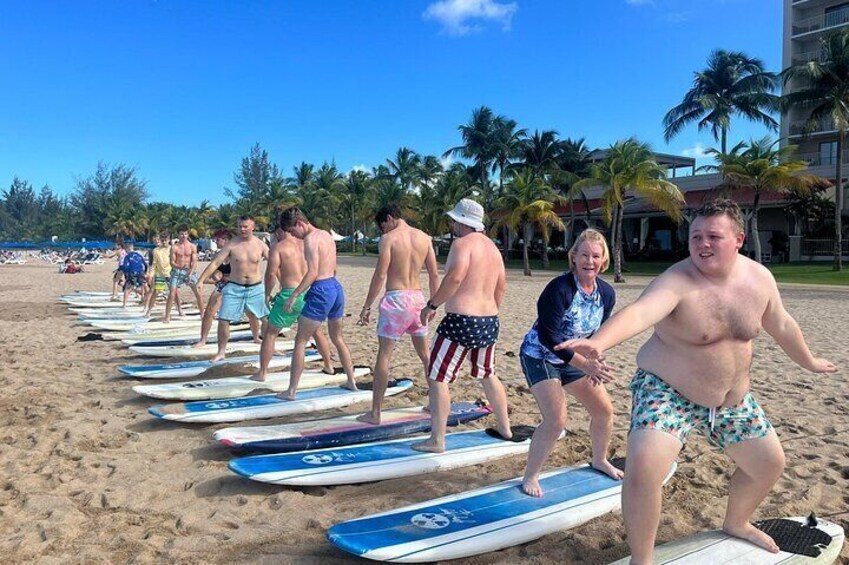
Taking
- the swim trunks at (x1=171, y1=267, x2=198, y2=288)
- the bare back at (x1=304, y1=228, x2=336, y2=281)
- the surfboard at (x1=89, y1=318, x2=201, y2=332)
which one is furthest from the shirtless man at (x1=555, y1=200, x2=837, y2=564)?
the swim trunks at (x1=171, y1=267, x2=198, y2=288)

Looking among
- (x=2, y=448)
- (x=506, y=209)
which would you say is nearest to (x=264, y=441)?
(x=2, y=448)

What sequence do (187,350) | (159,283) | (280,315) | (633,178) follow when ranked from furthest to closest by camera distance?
(633,178)
(159,283)
(187,350)
(280,315)

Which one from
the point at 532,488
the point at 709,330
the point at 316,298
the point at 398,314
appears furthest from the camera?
the point at 316,298

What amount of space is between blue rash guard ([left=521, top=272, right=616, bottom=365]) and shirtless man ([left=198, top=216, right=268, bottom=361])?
4.95m

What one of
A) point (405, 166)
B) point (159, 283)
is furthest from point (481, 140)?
point (159, 283)

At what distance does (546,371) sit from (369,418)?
7.38 ft

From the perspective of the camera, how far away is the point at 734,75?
1681 inches

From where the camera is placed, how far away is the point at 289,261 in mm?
7258

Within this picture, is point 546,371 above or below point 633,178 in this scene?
below

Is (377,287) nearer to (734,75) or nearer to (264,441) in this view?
(264,441)

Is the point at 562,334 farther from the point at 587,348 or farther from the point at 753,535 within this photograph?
the point at 753,535

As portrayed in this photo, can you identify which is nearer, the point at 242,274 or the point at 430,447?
the point at 430,447

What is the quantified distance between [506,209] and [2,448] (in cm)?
2701

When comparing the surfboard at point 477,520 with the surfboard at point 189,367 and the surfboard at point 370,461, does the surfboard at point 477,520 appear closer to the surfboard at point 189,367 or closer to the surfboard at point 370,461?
the surfboard at point 370,461
